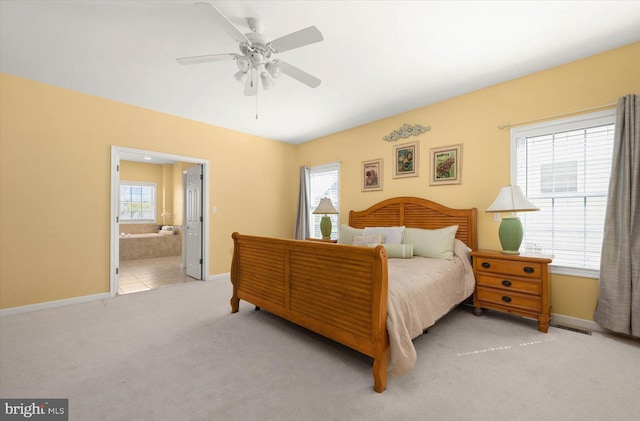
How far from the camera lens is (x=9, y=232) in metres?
3.04

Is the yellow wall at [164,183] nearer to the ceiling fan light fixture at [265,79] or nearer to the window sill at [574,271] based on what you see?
the ceiling fan light fixture at [265,79]

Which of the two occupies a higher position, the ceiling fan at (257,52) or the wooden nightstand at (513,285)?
the ceiling fan at (257,52)

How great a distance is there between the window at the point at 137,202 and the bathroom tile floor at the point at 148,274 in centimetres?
202

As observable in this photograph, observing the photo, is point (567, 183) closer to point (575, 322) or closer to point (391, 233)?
point (575, 322)

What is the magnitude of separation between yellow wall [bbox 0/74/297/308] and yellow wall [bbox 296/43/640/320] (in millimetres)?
3215

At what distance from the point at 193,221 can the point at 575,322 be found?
545cm

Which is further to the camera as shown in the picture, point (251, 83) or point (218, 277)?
point (218, 277)

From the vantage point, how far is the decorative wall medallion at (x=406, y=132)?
3912 millimetres

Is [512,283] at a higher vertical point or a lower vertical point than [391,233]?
lower

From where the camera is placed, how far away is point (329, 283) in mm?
2160

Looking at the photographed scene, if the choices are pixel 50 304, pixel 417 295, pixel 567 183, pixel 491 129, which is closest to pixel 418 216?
pixel 491 129

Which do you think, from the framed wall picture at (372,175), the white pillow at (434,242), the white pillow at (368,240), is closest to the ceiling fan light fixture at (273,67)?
the white pillow at (368,240)

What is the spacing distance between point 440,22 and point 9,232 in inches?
193

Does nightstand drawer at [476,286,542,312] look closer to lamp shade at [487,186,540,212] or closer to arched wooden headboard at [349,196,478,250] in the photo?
arched wooden headboard at [349,196,478,250]
